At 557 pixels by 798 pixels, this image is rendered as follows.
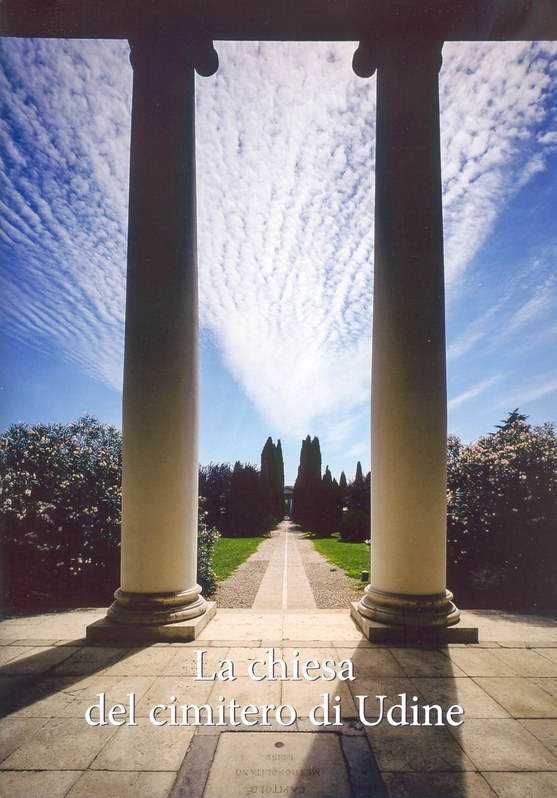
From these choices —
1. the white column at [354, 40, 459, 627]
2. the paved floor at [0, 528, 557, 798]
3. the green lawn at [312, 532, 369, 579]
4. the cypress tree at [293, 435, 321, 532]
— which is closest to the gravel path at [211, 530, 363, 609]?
the green lawn at [312, 532, 369, 579]

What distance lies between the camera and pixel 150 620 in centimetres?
1656

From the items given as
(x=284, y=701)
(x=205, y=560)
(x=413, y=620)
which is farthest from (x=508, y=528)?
(x=284, y=701)

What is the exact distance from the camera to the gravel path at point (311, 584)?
106ft

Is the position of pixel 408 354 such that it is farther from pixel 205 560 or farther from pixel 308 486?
pixel 308 486

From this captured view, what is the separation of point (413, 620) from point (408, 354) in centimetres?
955

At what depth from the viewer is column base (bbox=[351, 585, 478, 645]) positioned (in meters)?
16.2

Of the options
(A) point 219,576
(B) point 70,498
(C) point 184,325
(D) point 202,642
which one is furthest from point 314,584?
(C) point 184,325

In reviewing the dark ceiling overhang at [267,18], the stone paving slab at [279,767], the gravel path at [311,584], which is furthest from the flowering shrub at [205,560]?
the dark ceiling overhang at [267,18]

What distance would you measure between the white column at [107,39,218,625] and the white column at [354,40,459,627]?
7.37 metres

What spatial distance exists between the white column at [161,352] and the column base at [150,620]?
0.04 m

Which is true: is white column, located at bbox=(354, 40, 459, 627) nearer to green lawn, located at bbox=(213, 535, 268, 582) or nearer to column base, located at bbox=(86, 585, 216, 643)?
column base, located at bbox=(86, 585, 216, 643)

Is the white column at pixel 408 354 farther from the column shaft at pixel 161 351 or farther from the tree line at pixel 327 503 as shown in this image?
the tree line at pixel 327 503

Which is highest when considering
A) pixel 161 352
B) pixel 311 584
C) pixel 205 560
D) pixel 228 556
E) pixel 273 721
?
pixel 161 352

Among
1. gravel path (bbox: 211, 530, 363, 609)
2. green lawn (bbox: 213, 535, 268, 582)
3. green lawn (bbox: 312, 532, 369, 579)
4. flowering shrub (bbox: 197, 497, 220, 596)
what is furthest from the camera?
green lawn (bbox: 312, 532, 369, 579)
